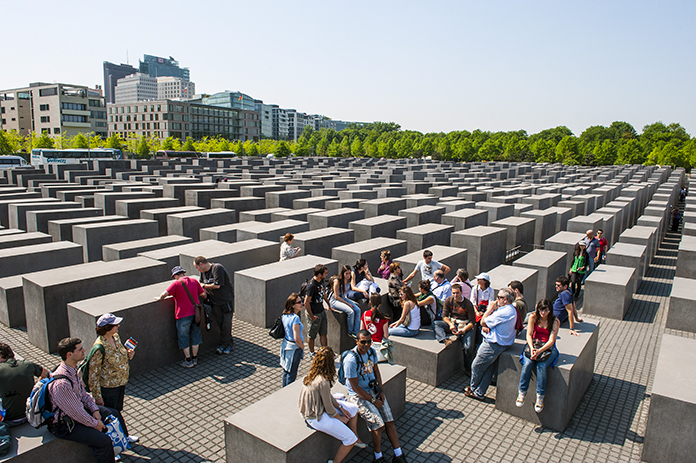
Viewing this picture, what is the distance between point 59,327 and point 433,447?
6.25 metres

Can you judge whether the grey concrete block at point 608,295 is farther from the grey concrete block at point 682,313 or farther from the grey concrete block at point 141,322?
the grey concrete block at point 141,322

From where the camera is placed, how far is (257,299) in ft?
30.9

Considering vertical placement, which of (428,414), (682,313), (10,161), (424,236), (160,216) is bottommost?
(428,414)

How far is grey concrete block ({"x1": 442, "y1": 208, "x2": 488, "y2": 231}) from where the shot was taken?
55.8ft

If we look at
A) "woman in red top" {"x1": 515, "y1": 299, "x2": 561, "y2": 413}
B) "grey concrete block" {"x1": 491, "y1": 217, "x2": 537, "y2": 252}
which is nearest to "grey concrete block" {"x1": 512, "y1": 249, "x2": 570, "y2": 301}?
"grey concrete block" {"x1": 491, "y1": 217, "x2": 537, "y2": 252}

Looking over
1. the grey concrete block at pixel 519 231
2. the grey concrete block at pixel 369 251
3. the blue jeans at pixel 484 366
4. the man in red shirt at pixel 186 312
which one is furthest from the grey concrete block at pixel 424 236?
the man in red shirt at pixel 186 312

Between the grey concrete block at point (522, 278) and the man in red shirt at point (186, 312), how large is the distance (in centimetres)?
554

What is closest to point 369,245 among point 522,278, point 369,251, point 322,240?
point 369,251

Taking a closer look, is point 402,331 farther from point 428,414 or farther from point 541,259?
point 541,259

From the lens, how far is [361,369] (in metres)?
5.15

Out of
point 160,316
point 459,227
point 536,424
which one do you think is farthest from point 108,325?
point 459,227

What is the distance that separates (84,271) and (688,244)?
50.5 feet

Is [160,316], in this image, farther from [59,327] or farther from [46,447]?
[46,447]

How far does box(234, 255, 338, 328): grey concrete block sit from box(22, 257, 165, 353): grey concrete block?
194 cm
